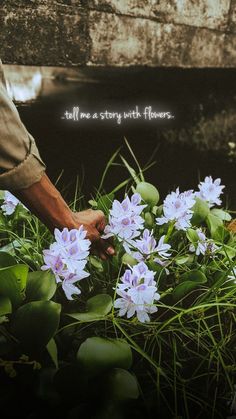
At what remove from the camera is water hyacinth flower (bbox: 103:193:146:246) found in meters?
1.30

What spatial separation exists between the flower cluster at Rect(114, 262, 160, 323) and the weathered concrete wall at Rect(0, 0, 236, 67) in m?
0.60

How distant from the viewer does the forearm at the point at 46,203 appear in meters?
1.21

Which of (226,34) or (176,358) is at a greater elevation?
(226,34)

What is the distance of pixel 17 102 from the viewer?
4.43ft

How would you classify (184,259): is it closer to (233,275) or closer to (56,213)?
(233,275)

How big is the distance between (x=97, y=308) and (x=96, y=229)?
235 millimetres

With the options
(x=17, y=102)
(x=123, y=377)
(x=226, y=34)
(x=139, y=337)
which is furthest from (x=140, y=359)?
(x=226, y=34)

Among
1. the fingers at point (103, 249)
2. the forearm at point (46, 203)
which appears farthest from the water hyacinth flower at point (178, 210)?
the forearm at point (46, 203)

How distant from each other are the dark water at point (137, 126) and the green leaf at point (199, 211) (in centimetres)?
9

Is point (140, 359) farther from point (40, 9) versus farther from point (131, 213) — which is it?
point (40, 9)

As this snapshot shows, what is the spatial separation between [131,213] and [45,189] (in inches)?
9.0

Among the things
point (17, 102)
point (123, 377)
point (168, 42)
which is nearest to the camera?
point (123, 377)

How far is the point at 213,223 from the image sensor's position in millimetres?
1520

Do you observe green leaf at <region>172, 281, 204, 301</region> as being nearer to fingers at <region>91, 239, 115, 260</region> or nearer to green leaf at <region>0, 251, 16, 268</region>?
fingers at <region>91, 239, 115, 260</region>
